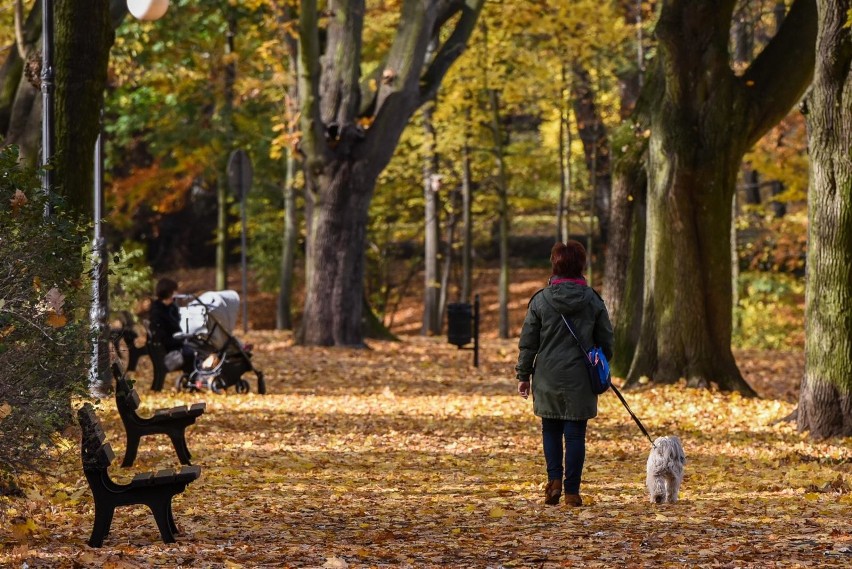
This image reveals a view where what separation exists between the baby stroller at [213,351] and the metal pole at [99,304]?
5.20ft

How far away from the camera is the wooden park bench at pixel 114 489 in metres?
7.61

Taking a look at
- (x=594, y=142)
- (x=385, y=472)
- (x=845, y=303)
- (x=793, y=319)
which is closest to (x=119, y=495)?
(x=385, y=472)

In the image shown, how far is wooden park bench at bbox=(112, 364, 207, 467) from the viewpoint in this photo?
10922 millimetres

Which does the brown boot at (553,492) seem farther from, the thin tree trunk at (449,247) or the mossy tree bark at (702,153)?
the thin tree trunk at (449,247)

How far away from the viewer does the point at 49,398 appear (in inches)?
298

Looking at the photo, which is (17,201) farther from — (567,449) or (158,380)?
(158,380)

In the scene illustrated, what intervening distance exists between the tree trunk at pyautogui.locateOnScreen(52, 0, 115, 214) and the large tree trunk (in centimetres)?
658

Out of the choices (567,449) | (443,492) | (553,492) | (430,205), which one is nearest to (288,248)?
(430,205)

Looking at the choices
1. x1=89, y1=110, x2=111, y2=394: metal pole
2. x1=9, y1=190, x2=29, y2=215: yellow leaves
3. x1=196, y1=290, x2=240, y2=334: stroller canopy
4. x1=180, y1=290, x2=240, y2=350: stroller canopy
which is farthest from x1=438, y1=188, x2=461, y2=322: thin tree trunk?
x1=9, y1=190, x2=29, y2=215: yellow leaves

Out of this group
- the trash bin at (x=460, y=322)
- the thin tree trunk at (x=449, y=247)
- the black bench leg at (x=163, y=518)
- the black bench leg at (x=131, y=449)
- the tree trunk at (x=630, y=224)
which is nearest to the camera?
the black bench leg at (x=163, y=518)

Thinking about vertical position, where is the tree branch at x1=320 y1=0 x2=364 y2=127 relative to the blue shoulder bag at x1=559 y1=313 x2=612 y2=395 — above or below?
above

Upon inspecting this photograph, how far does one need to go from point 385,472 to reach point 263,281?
83.1 ft

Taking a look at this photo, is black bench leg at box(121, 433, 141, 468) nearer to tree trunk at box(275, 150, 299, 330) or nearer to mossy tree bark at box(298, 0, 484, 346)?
mossy tree bark at box(298, 0, 484, 346)

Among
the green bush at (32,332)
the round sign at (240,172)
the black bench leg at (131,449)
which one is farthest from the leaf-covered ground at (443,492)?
the round sign at (240,172)
